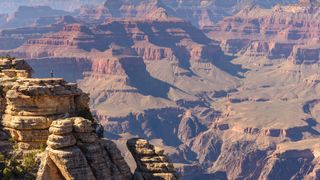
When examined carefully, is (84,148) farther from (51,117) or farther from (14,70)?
(14,70)

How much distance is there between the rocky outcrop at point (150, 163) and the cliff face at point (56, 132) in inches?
2.9

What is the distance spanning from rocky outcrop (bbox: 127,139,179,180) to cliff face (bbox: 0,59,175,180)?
0.24ft

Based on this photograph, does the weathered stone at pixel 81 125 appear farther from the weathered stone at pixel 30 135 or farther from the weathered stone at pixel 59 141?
the weathered stone at pixel 30 135

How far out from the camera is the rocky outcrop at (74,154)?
32562 mm

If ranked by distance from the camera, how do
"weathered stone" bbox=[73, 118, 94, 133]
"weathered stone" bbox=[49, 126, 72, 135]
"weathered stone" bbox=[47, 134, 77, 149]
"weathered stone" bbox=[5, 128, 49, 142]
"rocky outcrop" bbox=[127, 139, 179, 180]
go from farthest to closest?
"rocky outcrop" bbox=[127, 139, 179, 180], "weathered stone" bbox=[5, 128, 49, 142], "weathered stone" bbox=[73, 118, 94, 133], "weathered stone" bbox=[49, 126, 72, 135], "weathered stone" bbox=[47, 134, 77, 149]

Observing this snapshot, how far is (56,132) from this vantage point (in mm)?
32594

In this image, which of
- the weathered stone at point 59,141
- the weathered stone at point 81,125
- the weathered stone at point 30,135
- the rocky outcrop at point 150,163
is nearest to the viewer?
the weathered stone at point 59,141

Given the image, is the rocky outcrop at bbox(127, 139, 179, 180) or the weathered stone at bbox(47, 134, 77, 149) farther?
the rocky outcrop at bbox(127, 139, 179, 180)

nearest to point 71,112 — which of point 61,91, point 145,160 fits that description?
point 61,91

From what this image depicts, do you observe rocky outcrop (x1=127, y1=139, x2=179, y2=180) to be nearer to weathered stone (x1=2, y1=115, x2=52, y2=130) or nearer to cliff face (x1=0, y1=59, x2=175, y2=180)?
cliff face (x1=0, y1=59, x2=175, y2=180)

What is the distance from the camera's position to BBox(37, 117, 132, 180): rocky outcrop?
107ft

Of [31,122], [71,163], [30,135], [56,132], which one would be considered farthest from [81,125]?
[30,135]

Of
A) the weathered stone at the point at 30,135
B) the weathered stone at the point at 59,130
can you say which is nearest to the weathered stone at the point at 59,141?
the weathered stone at the point at 59,130

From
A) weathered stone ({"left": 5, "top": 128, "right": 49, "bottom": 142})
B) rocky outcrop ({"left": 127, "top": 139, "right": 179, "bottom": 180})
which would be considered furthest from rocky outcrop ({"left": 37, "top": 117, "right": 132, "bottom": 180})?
rocky outcrop ({"left": 127, "top": 139, "right": 179, "bottom": 180})
